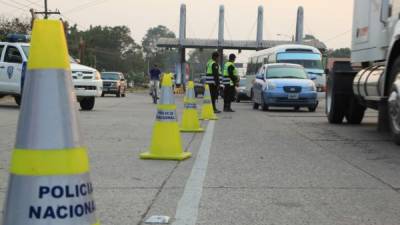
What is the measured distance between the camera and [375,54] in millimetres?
10656

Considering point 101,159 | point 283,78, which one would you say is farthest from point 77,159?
point 283,78

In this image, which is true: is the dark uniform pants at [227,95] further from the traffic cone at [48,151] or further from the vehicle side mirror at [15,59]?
the traffic cone at [48,151]

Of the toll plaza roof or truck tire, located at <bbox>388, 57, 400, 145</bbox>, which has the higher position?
the toll plaza roof

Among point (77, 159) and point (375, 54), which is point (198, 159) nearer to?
point (375, 54)

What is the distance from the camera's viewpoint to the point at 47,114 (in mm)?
2883

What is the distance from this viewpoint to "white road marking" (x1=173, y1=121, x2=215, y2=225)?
15.6 ft

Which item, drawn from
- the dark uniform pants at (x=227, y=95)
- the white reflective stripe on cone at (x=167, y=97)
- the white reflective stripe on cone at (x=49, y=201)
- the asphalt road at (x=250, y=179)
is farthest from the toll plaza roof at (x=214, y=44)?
the white reflective stripe on cone at (x=49, y=201)

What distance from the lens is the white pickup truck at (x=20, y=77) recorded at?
18.3 metres

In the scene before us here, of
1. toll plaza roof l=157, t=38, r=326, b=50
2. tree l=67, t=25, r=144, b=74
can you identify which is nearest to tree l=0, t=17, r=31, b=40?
toll plaza roof l=157, t=38, r=326, b=50

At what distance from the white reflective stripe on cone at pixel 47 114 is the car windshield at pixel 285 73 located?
1829cm

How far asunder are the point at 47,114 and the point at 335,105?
11.3m

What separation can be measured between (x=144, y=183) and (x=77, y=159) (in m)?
3.38

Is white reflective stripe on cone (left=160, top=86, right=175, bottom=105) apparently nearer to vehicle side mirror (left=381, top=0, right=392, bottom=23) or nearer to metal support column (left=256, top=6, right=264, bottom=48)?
vehicle side mirror (left=381, top=0, right=392, bottom=23)

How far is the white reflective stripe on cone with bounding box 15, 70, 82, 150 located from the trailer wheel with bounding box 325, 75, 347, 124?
36.2 ft
